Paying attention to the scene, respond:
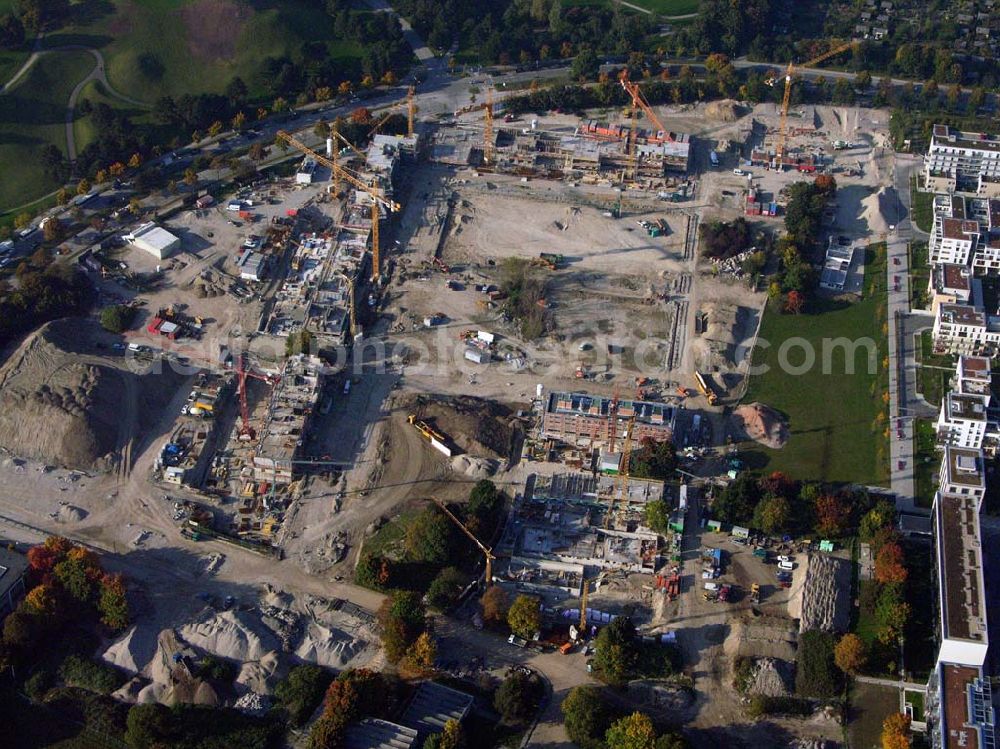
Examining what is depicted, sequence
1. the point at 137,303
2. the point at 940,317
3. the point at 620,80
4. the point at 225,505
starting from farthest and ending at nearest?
1. the point at 620,80
2. the point at 137,303
3. the point at 940,317
4. the point at 225,505

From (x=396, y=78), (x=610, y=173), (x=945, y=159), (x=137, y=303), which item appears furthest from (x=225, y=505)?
(x=945, y=159)

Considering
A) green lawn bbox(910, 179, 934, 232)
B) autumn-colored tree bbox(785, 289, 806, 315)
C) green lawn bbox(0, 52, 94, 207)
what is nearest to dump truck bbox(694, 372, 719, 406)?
autumn-colored tree bbox(785, 289, 806, 315)

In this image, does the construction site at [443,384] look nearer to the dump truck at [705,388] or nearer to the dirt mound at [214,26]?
the dump truck at [705,388]

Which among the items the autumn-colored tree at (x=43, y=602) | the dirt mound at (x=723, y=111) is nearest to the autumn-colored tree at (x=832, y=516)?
the autumn-colored tree at (x=43, y=602)

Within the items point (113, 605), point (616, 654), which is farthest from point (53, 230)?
point (616, 654)

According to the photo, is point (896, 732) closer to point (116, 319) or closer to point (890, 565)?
point (890, 565)

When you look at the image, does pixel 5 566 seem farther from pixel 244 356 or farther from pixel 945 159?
pixel 945 159

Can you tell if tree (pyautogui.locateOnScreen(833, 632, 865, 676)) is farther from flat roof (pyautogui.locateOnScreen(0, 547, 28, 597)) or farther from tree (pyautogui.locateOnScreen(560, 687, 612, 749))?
flat roof (pyautogui.locateOnScreen(0, 547, 28, 597))
